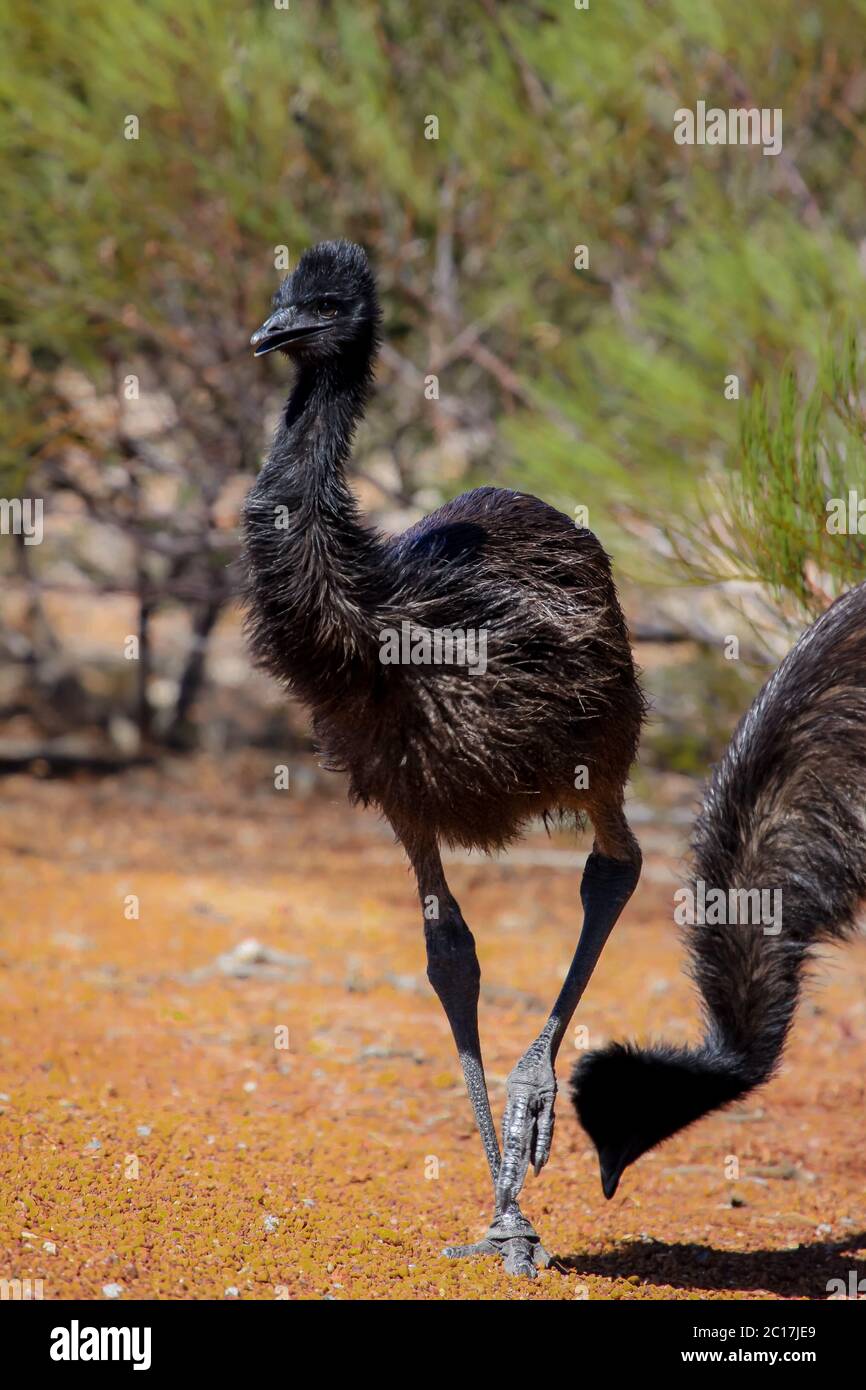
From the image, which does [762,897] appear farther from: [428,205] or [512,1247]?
[428,205]

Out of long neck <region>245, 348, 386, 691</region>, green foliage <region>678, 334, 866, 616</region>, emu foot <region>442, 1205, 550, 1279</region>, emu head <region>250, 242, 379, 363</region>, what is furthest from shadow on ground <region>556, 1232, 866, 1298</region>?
emu head <region>250, 242, 379, 363</region>

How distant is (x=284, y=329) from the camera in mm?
3883

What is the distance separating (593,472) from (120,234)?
11.9 feet

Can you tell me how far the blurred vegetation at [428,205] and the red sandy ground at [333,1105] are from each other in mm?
2196

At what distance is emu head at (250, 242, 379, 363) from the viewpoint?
391 cm

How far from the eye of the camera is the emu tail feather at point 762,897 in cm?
403

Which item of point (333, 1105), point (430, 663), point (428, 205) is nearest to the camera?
point (430, 663)

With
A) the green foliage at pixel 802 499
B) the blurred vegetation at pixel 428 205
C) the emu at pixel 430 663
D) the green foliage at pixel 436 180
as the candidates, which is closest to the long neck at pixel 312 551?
the emu at pixel 430 663

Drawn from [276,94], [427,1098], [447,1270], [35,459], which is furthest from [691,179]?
[447,1270]

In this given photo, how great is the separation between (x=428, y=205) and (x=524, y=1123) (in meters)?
6.63

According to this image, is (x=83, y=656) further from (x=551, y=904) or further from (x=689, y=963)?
(x=689, y=963)

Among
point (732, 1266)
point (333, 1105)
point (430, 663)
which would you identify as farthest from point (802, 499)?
point (333, 1105)

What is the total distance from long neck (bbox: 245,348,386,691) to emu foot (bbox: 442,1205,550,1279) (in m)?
1.47

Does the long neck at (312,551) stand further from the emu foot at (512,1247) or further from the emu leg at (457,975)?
the emu foot at (512,1247)
